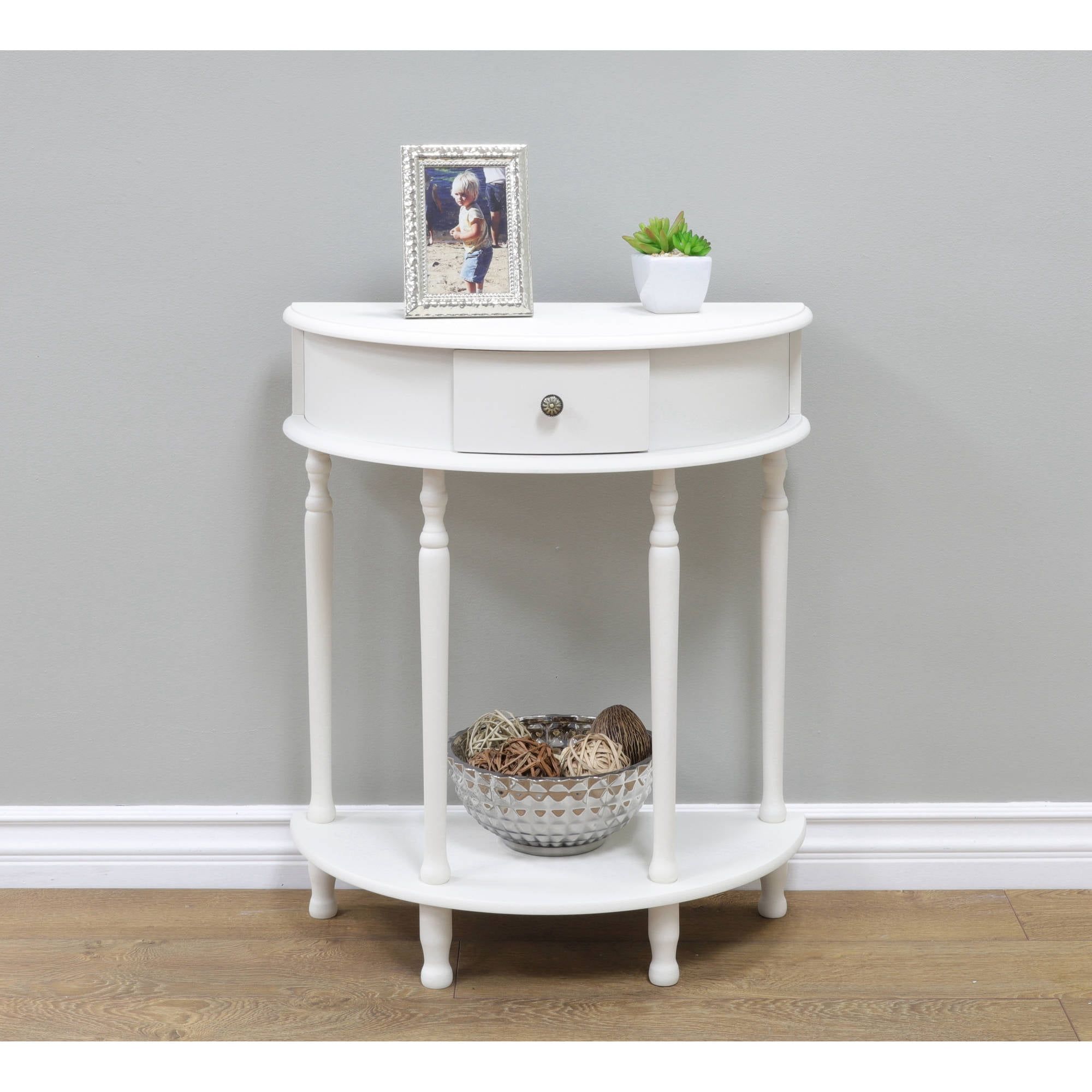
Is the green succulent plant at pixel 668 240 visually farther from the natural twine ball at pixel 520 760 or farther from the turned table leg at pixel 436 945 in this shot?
the turned table leg at pixel 436 945

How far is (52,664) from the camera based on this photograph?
1.90 meters

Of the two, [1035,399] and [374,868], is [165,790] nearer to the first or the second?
[374,868]

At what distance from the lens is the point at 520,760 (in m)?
1.67

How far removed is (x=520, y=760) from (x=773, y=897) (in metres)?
0.45

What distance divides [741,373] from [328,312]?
509mm

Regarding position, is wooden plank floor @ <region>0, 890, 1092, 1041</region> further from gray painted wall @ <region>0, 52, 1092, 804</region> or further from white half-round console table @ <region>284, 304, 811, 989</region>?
gray painted wall @ <region>0, 52, 1092, 804</region>

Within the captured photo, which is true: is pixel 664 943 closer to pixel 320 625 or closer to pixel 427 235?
pixel 320 625

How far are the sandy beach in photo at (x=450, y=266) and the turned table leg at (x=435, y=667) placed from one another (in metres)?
0.23

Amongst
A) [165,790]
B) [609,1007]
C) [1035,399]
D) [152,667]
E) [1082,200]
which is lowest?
[609,1007]

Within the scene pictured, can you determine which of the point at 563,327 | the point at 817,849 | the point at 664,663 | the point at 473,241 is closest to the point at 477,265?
the point at 473,241

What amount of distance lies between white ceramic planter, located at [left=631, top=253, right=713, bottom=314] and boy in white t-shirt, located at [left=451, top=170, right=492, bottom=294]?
19cm

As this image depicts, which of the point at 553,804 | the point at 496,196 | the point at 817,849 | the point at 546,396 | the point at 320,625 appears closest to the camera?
the point at 546,396

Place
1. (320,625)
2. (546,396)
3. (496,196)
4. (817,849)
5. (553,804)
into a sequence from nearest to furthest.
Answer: (546,396) < (496,196) < (553,804) < (320,625) < (817,849)

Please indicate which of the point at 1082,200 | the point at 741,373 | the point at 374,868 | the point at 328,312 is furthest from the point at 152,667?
the point at 1082,200
